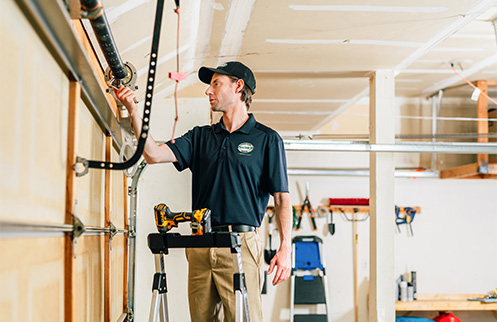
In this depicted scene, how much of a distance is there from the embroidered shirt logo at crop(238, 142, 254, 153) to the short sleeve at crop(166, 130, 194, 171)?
0.21m

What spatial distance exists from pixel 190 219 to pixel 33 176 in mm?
764

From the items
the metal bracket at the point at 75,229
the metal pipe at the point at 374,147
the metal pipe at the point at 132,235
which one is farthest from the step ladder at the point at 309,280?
the metal bracket at the point at 75,229

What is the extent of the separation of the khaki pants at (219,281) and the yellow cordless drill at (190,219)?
26 centimetres

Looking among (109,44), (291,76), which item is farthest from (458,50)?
(109,44)

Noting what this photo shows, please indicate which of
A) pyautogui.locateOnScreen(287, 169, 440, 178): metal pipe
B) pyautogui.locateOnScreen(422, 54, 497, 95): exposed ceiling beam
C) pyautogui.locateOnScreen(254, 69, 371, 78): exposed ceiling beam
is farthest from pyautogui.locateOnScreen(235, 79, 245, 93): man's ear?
pyautogui.locateOnScreen(287, 169, 440, 178): metal pipe

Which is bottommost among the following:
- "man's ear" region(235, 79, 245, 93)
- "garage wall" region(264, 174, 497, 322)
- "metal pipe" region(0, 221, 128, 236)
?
"garage wall" region(264, 174, 497, 322)

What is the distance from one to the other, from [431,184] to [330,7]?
427 centimetres

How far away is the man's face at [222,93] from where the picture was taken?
224cm

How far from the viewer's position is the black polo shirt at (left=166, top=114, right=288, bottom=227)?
82.7 inches

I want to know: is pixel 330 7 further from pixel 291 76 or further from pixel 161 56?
pixel 291 76

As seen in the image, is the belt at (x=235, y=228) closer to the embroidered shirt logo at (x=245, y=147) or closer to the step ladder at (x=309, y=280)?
the embroidered shirt logo at (x=245, y=147)

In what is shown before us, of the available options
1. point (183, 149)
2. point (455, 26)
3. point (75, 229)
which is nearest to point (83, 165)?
point (75, 229)

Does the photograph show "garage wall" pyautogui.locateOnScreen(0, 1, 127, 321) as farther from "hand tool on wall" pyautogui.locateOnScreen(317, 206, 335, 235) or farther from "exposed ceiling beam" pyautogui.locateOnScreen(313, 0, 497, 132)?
"hand tool on wall" pyautogui.locateOnScreen(317, 206, 335, 235)

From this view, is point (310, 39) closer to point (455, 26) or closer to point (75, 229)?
point (455, 26)
